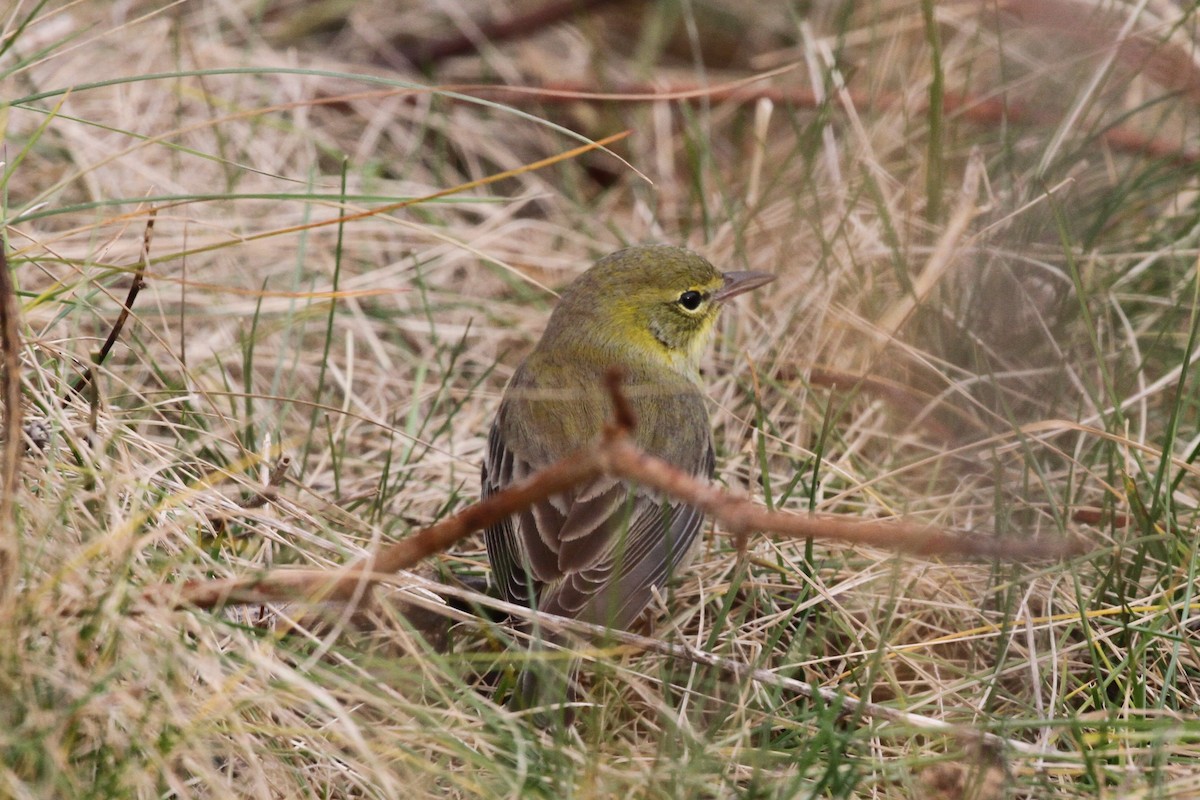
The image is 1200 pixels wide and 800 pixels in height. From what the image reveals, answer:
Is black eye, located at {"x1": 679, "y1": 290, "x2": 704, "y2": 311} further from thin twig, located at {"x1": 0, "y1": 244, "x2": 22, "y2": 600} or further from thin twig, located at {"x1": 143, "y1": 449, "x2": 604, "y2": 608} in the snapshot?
thin twig, located at {"x1": 0, "y1": 244, "x2": 22, "y2": 600}

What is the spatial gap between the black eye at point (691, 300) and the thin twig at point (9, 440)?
2.30 meters

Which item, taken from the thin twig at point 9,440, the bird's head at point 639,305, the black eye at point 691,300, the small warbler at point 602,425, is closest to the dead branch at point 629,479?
the thin twig at point 9,440

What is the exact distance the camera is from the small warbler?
3682 millimetres

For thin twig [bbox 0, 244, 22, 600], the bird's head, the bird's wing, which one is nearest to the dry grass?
thin twig [bbox 0, 244, 22, 600]

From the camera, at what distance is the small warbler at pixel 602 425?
12.1 feet

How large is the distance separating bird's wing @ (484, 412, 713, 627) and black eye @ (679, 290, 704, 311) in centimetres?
86

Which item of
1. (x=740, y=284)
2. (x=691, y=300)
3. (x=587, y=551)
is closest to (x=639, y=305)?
(x=691, y=300)

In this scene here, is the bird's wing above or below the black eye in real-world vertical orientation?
below

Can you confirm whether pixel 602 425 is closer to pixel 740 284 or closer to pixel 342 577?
pixel 740 284

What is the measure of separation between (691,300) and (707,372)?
0.62 meters

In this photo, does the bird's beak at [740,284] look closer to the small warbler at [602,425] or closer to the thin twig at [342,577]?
→ the small warbler at [602,425]

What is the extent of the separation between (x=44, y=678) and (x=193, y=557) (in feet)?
1.83

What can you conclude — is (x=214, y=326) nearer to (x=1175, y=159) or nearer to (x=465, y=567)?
(x=465, y=567)

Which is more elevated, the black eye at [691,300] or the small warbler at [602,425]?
the black eye at [691,300]
